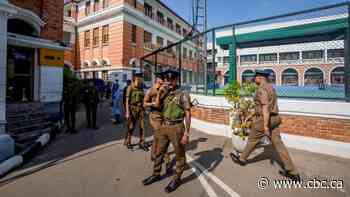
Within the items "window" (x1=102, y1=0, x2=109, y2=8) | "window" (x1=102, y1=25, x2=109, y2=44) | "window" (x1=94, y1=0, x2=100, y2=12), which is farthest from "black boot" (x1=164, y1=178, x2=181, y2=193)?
"window" (x1=94, y1=0, x2=100, y2=12)

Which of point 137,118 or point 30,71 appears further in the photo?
point 30,71

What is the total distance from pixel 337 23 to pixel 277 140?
198 inches

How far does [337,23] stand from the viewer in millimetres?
6184

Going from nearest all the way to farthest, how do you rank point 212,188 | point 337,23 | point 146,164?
point 212,188, point 146,164, point 337,23

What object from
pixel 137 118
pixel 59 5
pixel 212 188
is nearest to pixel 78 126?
pixel 137 118

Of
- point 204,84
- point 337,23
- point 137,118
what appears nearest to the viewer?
point 137,118

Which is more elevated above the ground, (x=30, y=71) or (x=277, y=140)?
(x=30, y=71)

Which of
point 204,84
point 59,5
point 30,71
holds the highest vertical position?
point 59,5

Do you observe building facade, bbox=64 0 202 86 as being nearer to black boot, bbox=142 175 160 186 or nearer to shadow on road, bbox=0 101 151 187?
shadow on road, bbox=0 101 151 187

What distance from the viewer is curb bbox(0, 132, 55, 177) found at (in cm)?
403

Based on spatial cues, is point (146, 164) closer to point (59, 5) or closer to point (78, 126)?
point (78, 126)

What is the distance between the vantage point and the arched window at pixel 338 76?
502 centimetres

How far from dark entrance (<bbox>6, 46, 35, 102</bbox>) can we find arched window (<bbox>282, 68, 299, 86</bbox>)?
30.4 feet

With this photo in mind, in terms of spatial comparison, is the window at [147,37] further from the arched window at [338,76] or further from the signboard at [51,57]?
the arched window at [338,76]
